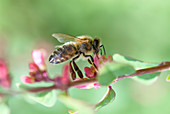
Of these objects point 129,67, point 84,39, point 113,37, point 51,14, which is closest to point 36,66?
point 129,67

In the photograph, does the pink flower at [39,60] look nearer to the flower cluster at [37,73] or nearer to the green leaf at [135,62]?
the flower cluster at [37,73]

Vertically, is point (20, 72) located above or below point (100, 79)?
above

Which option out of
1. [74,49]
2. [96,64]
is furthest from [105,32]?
[96,64]

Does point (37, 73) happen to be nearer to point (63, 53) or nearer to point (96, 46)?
point (63, 53)

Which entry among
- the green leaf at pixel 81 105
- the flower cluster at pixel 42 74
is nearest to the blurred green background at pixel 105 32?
the flower cluster at pixel 42 74

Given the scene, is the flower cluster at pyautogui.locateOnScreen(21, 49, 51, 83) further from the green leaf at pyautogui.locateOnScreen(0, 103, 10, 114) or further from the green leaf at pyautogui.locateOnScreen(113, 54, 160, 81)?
the green leaf at pyautogui.locateOnScreen(113, 54, 160, 81)

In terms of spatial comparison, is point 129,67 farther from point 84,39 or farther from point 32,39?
point 32,39
